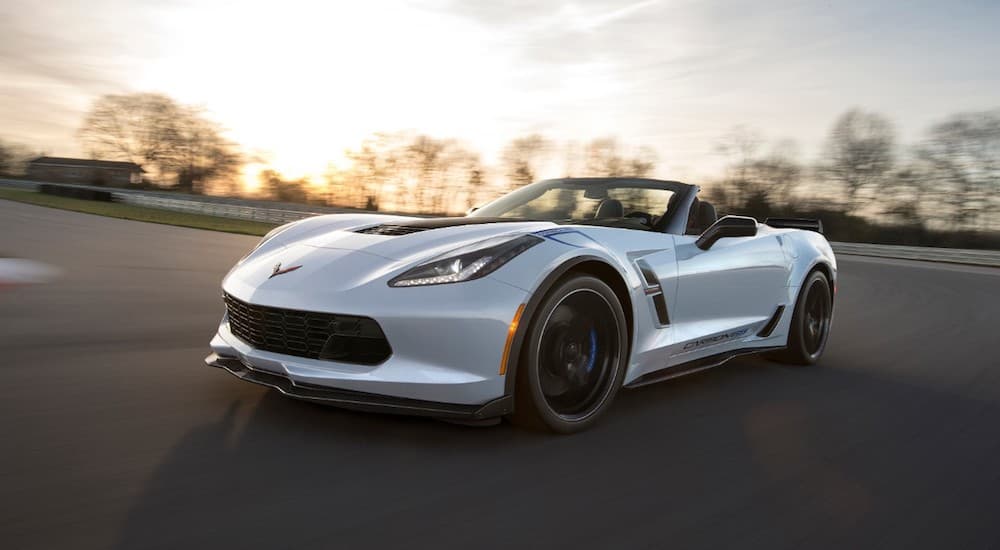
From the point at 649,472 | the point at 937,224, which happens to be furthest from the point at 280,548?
the point at 937,224

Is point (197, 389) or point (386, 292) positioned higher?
point (386, 292)

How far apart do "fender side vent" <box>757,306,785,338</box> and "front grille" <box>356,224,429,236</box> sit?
2.40m

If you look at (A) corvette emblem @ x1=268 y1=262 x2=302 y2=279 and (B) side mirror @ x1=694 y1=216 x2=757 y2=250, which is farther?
(B) side mirror @ x1=694 y1=216 x2=757 y2=250

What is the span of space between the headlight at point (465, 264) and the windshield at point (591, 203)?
112 centimetres

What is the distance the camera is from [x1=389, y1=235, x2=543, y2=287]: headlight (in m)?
3.05

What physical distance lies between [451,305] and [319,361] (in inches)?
22.0

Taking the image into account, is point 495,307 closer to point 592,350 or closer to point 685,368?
point 592,350

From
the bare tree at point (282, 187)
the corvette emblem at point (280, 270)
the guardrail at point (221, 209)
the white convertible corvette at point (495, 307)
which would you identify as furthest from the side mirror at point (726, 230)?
the bare tree at point (282, 187)

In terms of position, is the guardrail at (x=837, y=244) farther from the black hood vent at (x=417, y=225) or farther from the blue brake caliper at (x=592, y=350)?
the blue brake caliper at (x=592, y=350)

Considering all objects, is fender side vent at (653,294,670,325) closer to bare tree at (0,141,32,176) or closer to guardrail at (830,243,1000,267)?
guardrail at (830,243,1000,267)

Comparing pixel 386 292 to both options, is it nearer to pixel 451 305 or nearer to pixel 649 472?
pixel 451 305

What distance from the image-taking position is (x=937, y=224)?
35.8m

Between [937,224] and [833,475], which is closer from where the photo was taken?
[833,475]

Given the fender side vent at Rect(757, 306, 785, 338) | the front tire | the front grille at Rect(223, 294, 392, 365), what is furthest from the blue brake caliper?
the fender side vent at Rect(757, 306, 785, 338)
